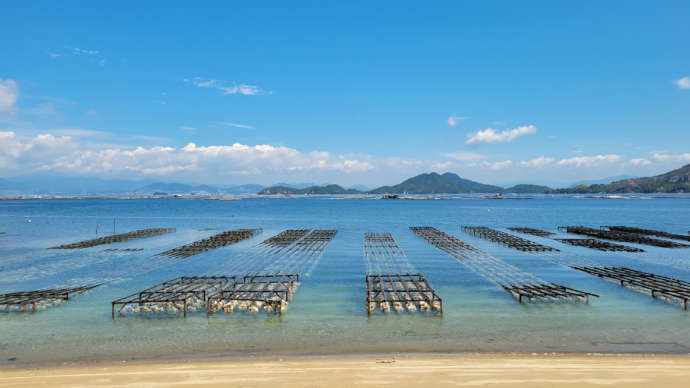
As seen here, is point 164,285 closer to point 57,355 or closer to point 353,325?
point 57,355

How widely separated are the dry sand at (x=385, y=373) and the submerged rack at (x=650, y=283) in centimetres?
991

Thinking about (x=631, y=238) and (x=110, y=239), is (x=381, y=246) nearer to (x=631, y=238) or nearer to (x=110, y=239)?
(x=631, y=238)

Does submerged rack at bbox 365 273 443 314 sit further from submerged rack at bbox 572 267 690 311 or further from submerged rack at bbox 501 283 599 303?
submerged rack at bbox 572 267 690 311

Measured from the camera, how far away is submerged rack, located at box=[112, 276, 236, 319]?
19.8 meters

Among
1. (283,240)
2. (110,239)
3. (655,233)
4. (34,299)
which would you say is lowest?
(655,233)

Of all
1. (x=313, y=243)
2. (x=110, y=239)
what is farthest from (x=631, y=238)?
(x=110, y=239)

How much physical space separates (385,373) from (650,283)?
21.1 m

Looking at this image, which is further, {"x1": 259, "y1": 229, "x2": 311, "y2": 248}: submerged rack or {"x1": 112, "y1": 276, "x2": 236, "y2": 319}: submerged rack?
{"x1": 259, "y1": 229, "x2": 311, "y2": 248}: submerged rack

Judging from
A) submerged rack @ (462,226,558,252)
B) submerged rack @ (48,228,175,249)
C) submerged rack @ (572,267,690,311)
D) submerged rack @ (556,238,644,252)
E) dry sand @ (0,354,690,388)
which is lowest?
submerged rack @ (556,238,644,252)

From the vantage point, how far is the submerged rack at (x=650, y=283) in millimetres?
21266

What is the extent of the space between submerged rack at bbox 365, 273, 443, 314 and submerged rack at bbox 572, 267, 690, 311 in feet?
41.2

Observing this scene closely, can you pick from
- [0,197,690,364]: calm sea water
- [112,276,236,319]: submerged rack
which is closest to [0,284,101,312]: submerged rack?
[0,197,690,364]: calm sea water

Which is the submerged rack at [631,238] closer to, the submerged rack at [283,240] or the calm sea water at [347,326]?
the calm sea water at [347,326]

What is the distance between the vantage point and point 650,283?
78.9ft
